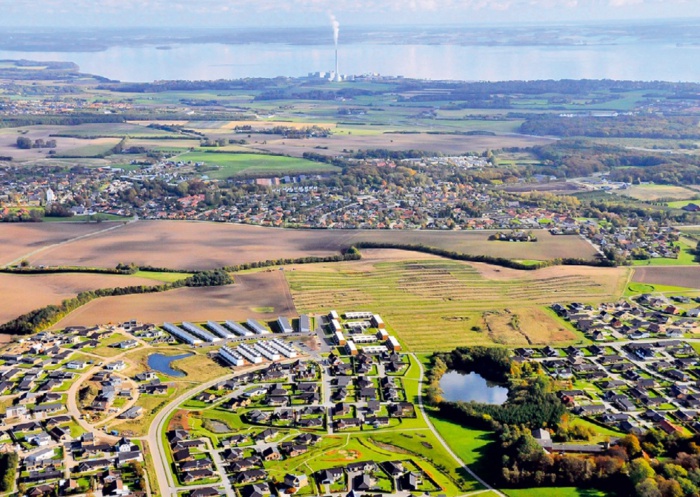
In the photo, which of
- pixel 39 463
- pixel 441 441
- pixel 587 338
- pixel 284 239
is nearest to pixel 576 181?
pixel 284 239

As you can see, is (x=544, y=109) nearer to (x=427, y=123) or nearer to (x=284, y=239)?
(x=427, y=123)

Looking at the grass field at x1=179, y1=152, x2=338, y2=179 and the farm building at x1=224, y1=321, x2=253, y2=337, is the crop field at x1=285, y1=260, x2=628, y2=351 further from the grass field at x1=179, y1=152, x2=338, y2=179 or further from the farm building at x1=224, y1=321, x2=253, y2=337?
the grass field at x1=179, y1=152, x2=338, y2=179

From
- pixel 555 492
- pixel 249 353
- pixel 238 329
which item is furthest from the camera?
pixel 238 329

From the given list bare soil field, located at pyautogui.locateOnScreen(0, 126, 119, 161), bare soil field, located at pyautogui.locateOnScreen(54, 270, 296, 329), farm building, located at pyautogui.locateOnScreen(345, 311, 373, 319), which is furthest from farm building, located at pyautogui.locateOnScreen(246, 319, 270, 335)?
bare soil field, located at pyautogui.locateOnScreen(0, 126, 119, 161)

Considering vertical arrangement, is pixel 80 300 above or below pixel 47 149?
below

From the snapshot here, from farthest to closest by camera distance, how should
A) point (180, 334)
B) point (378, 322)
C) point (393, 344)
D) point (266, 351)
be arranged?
point (378, 322)
point (180, 334)
point (393, 344)
point (266, 351)

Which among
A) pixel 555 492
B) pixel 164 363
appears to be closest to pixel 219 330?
pixel 164 363

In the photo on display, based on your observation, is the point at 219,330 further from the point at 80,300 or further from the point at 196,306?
the point at 80,300
